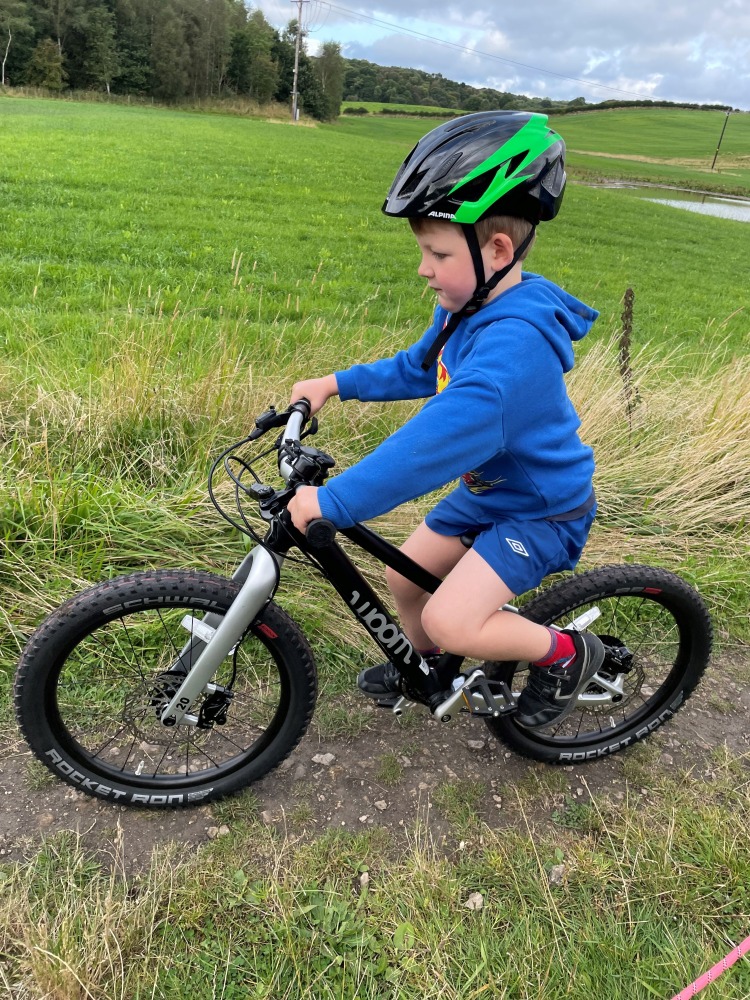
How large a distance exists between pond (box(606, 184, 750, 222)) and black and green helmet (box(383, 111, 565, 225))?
1327 inches

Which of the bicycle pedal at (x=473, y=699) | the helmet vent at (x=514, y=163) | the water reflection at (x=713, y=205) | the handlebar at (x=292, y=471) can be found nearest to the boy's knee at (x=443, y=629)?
the bicycle pedal at (x=473, y=699)

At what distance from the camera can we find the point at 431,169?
1862 millimetres

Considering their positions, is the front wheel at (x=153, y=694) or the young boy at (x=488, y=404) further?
the front wheel at (x=153, y=694)

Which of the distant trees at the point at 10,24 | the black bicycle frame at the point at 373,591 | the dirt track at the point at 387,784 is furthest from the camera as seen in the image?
the distant trees at the point at 10,24

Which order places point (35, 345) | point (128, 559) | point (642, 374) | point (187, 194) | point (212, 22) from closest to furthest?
point (128, 559), point (35, 345), point (642, 374), point (187, 194), point (212, 22)

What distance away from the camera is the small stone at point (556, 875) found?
2174mm

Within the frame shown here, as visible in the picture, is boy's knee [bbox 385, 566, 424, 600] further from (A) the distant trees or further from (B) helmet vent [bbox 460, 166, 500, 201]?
(A) the distant trees

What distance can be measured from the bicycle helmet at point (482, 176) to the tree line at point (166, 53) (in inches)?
2597

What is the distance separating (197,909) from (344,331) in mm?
4555

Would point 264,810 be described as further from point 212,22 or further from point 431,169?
point 212,22

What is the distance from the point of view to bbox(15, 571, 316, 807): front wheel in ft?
6.27

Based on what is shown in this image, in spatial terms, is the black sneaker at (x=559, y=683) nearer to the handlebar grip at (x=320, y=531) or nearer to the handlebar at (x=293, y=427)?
the handlebar grip at (x=320, y=531)

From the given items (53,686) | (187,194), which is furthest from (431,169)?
(187,194)

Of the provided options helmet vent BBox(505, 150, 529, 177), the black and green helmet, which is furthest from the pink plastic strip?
helmet vent BBox(505, 150, 529, 177)
